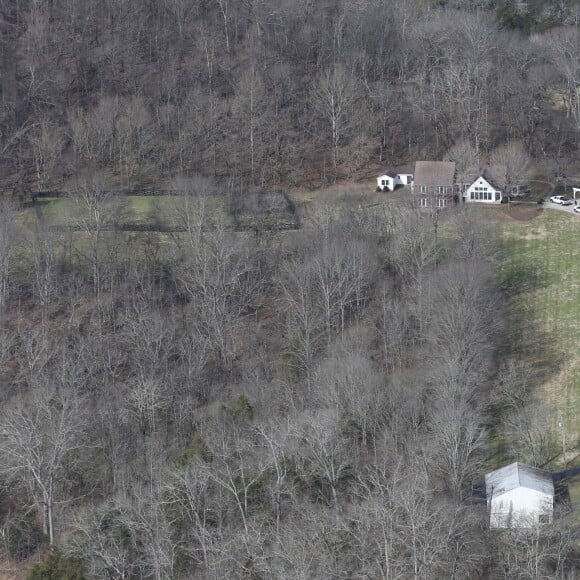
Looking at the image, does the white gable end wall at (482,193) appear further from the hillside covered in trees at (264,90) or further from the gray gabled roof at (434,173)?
the hillside covered in trees at (264,90)

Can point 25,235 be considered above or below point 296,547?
above

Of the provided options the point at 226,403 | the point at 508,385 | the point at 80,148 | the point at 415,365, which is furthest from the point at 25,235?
the point at 508,385

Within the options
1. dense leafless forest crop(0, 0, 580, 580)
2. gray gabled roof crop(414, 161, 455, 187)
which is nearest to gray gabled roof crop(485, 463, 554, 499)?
dense leafless forest crop(0, 0, 580, 580)

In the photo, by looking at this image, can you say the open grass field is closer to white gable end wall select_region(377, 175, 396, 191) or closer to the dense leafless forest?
the dense leafless forest

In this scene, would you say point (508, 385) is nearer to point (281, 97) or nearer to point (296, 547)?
point (296, 547)

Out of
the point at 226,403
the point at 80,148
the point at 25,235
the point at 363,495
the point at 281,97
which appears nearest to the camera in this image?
the point at 363,495

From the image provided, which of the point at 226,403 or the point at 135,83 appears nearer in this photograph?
the point at 226,403
